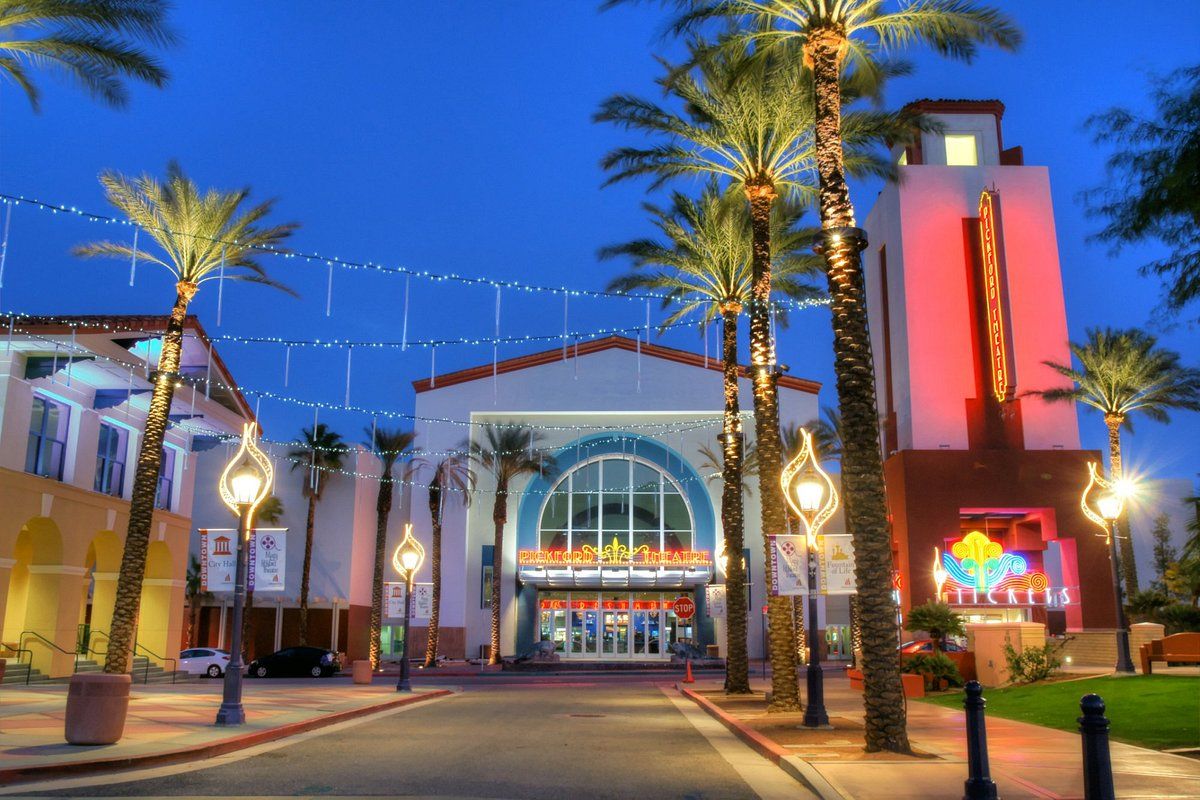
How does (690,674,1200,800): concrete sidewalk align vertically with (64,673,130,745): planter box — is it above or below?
below

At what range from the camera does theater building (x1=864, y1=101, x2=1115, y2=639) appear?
4572 cm

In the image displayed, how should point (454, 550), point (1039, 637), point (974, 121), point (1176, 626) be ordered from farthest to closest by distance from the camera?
point (454, 550), point (974, 121), point (1176, 626), point (1039, 637)

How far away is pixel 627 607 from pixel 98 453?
33596 mm

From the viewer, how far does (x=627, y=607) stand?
60.1 m

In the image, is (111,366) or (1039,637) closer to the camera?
(1039,637)

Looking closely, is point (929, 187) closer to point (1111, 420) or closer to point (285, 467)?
point (1111, 420)

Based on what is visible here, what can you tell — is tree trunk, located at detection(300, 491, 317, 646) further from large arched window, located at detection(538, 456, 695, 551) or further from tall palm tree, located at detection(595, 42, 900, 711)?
tall palm tree, located at detection(595, 42, 900, 711)

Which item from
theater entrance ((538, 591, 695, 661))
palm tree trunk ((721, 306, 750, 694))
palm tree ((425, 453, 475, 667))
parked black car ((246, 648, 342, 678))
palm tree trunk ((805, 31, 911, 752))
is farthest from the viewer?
theater entrance ((538, 591, 695, 661))

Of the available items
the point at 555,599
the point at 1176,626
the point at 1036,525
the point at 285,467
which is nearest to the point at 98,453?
the point at 285,467

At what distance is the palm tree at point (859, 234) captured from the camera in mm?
13727

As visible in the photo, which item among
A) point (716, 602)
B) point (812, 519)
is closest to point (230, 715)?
point (812, 519)

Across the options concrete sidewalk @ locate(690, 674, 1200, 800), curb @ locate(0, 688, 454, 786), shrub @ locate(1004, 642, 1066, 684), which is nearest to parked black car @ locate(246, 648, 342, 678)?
curb @ locate(0, 688, 454, 786)

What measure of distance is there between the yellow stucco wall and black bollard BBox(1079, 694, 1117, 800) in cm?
Answer: 2681

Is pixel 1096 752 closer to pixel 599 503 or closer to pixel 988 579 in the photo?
pixel 988 579
